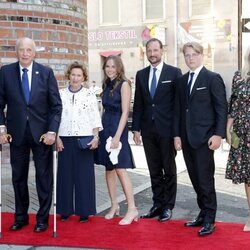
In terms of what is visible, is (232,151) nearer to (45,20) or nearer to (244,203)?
(244,203)

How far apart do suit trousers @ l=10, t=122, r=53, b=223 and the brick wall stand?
113 inches

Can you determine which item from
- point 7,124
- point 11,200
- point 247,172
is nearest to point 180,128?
point 247,172

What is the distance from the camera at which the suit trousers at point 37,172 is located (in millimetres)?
5395

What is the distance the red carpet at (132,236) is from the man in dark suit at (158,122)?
336 millimetres

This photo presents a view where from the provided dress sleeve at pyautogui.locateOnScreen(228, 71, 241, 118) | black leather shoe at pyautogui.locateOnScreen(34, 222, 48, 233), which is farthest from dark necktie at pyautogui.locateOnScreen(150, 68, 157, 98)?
black leather shoe at pyautogui.locateOnScreen(34, 222, 48, 233)

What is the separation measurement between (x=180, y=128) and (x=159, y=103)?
1.36 feet

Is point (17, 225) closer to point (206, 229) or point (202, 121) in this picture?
point (206, 229)

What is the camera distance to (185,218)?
604 centimetres

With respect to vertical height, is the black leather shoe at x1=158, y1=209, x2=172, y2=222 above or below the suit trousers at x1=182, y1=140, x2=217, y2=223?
below

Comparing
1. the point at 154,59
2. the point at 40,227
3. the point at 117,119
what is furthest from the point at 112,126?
the point at 40,227

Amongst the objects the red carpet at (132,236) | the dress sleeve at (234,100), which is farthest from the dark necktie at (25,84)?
the dress sleeve at (234,100)

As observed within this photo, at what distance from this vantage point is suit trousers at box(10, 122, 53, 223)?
5.39 metres

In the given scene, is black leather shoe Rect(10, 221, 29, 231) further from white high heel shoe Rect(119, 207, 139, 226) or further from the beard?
the beard

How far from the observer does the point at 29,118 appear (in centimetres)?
526
